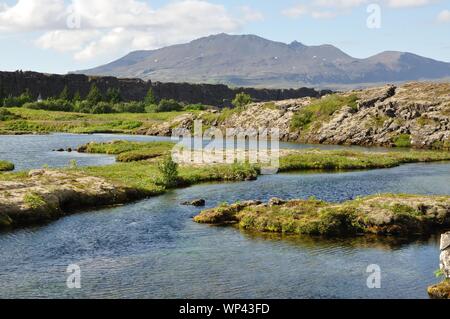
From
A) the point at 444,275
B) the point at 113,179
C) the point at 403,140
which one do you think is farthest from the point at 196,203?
the point at 403,140

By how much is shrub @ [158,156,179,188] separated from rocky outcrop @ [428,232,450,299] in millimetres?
43685

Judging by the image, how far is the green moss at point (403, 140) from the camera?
14325cm

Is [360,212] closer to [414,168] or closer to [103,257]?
[103,257]

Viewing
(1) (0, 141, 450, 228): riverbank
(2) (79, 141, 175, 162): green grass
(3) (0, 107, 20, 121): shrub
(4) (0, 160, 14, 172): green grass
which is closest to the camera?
(1) (0, 141, 450, 228): riverbank

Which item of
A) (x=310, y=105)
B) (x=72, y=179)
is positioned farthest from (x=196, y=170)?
(x=310, y=105)

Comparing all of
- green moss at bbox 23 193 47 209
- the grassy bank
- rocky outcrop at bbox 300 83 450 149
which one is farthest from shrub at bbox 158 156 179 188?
rocky outcrop at bbox 300 83 450 149

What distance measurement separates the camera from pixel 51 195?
193 feet

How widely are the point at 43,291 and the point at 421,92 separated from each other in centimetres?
14561

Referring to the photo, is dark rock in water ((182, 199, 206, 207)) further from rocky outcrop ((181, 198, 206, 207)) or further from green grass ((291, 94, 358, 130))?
green grass ((291, 94, 358, 130))

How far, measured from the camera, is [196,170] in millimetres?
85438

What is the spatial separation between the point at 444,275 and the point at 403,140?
112529 mm

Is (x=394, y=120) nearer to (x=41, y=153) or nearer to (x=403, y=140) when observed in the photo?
(x=403, y=140)

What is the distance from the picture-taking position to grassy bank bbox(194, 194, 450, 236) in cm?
5006

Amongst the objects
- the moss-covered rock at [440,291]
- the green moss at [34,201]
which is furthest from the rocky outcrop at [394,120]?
the moss-covered rock at [440,291]
